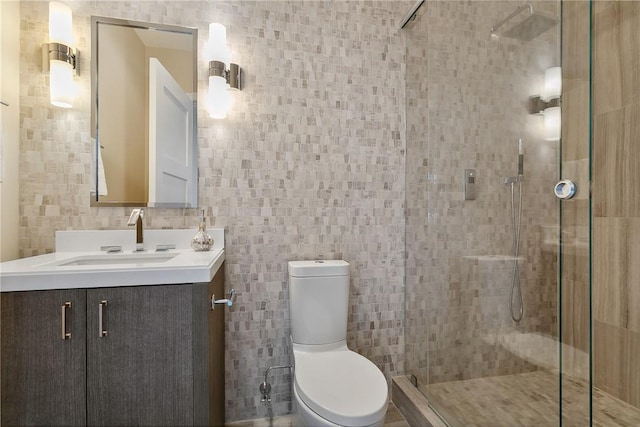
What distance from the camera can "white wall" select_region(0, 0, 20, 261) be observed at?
1423mm

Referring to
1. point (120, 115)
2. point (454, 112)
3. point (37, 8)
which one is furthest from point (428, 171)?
point (37, 8)

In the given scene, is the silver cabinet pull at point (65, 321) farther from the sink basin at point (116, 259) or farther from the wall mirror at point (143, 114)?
the wall mirror at point (143, 114)

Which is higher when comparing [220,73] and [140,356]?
[220,73]

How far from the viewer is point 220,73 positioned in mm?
1654

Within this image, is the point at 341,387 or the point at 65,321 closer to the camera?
the point at 65,321

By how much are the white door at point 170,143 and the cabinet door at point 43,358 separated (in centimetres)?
70

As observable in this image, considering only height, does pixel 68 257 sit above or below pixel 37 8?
below

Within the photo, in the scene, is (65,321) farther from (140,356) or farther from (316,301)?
(316,301)

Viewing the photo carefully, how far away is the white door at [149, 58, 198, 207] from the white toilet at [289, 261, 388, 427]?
692 mm

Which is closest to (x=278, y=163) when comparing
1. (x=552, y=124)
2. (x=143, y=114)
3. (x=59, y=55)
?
(x=143, y=114)

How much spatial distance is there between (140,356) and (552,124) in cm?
168

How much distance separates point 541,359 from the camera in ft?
4.23

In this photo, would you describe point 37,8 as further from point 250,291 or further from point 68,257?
point 250,291

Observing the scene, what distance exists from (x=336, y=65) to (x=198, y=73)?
2.46 feet
